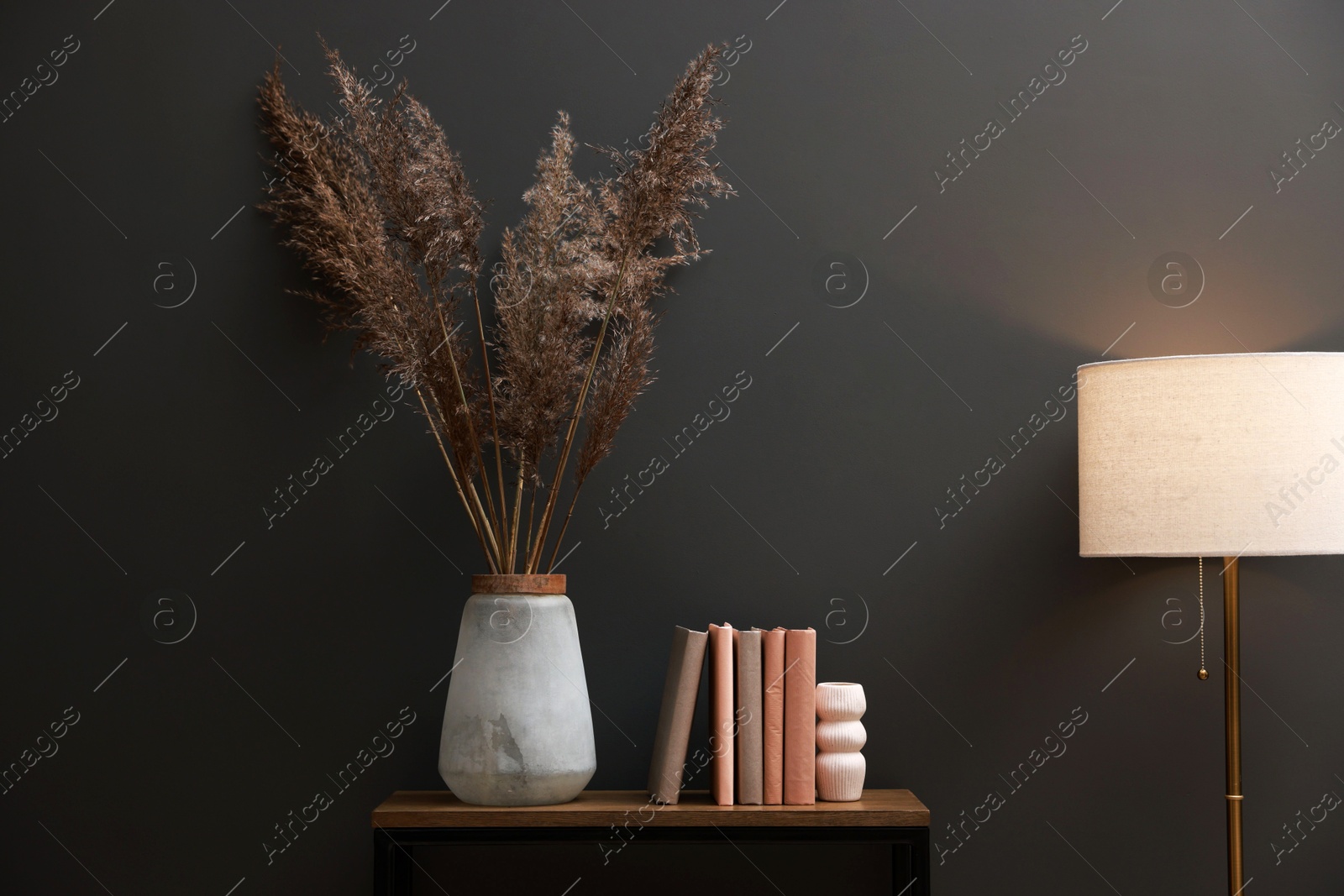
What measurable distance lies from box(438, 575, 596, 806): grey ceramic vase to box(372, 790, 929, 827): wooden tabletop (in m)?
0.04

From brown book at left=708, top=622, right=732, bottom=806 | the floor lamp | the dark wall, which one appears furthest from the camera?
the dark wall

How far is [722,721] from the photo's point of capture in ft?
5.27

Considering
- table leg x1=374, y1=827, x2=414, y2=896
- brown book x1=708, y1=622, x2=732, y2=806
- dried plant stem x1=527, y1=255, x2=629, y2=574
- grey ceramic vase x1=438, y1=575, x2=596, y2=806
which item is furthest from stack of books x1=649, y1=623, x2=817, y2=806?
table leg x1=374, y1=827, x2=414, y2=896

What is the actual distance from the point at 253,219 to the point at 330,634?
0.83m

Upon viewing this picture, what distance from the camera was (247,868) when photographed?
1830mm

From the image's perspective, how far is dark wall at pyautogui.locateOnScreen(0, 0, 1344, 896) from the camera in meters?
1.85

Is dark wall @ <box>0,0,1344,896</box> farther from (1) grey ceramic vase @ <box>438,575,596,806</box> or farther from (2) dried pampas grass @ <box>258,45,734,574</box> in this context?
(1) grey ceramic vase @ <box>438,575,596,806</box>

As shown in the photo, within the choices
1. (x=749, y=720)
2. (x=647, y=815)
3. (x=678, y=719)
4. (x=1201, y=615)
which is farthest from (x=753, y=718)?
(x=1201, y=615)

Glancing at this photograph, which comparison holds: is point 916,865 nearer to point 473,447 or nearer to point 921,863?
point 921,863

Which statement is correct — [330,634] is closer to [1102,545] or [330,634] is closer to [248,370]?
[248,370]

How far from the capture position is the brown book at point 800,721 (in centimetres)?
162

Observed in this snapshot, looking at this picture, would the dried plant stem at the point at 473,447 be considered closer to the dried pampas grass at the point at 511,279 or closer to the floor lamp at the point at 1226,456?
the dried pampas grass at the point at 511,279

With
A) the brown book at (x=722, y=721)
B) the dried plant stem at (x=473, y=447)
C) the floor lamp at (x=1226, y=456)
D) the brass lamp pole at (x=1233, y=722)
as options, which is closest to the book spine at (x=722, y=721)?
the brown book at (x=722, y=721)

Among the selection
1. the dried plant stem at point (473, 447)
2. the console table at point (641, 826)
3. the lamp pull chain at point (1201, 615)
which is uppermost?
the dried plant stem at point (473, 447)
